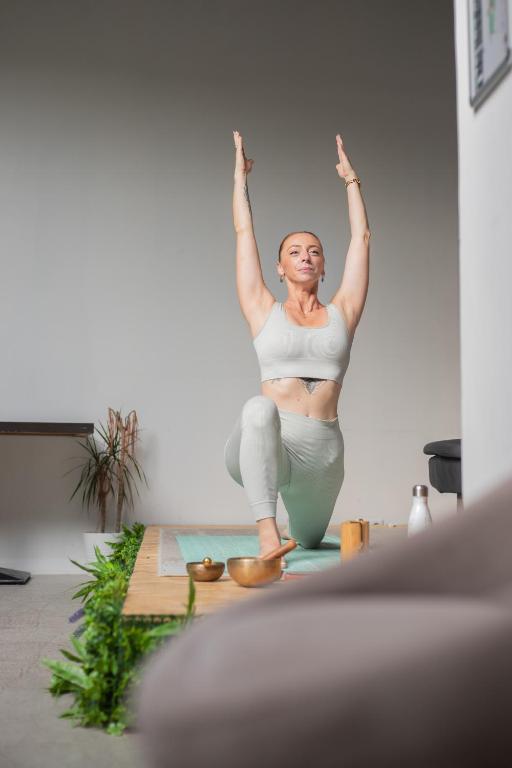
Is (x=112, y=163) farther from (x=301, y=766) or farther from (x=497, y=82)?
(x=301, y=766)

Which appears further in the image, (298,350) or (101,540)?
(101,540)

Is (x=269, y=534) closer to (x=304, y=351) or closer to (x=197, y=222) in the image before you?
(x=304, y=351)

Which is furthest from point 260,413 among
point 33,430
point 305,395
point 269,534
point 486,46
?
point 33,430

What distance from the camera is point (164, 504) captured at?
5.61 metres

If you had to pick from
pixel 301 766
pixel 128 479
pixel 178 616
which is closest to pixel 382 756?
pixel 301 766

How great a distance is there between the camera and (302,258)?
3.40 meters

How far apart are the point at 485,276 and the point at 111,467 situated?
3958mm

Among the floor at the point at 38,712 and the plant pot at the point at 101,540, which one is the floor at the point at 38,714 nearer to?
the floor at the point at 38,712

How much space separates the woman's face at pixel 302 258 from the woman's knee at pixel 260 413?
2.52 ft

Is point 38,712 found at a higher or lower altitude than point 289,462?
lower

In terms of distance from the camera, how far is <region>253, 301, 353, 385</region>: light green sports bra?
3246 mm

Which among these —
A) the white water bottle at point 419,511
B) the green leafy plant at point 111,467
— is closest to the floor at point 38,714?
the white water bottle at point 419,511

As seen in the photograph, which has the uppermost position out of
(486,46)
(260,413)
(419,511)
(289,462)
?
(486,46)

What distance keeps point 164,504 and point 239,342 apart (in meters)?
1.15
